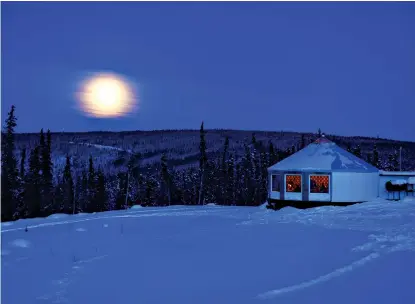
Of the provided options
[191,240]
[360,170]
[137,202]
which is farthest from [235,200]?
[191,240]

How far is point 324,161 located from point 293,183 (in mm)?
1561

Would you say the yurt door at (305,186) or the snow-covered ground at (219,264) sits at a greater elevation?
the yurt door at (305,186)

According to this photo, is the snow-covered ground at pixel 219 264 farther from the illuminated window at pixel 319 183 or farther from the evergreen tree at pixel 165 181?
the evergreen tree at pixel 165 181

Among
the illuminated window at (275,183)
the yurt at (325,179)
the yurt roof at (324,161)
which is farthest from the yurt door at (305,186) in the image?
the illuminated window at (275,183)

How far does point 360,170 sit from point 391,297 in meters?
13.4

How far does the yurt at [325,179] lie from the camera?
1702cm

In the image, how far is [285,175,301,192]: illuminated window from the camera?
1771 centimetres

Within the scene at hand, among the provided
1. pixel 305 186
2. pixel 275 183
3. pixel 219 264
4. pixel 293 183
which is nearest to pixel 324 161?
pixel 305 186

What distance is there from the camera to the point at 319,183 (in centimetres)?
1739

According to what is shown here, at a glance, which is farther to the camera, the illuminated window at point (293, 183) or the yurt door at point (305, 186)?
the illuminated window at point (293, 183)

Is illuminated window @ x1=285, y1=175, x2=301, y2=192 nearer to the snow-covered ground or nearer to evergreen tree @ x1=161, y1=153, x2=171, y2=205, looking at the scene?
the snow-covered ground

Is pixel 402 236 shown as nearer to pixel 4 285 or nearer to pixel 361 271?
pixel 361 271

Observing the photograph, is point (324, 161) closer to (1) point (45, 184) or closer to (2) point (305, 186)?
(2) point (305, 186)

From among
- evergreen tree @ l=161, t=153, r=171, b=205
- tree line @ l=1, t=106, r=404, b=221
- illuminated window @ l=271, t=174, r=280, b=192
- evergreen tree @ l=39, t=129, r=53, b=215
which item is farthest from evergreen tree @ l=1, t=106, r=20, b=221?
illuminated window @ l=271, t=174, r=280, b=192
